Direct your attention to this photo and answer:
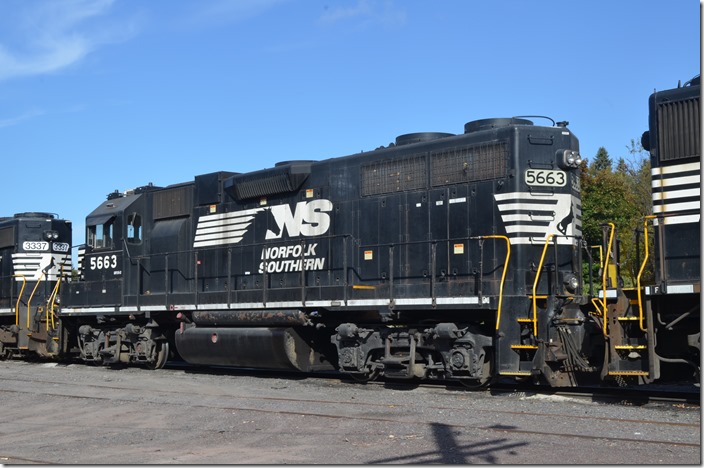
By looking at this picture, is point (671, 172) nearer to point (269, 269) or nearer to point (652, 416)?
point (652, 416)

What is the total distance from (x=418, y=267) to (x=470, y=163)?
1883 mm

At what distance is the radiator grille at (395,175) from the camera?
44.6ft

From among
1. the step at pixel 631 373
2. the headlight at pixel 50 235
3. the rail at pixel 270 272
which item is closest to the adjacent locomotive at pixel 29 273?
the headlight at pixel 50 235

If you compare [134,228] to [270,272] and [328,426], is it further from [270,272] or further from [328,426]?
[328,426]

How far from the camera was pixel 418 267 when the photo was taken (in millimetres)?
13422

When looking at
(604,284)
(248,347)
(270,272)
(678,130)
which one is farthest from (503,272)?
(248,347)

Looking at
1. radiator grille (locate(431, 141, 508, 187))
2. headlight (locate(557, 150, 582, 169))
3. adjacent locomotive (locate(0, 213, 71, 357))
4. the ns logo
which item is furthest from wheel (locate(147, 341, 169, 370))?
headlight (locate(557, 150, 582, 169))

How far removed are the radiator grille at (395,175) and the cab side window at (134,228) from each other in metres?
6.38

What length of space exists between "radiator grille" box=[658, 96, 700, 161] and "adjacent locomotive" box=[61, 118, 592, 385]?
200cm

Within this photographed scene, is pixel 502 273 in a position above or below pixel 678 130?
below

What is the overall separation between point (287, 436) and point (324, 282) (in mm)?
5946

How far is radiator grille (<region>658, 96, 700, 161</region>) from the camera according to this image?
10.5 m

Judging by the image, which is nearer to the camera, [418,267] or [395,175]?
[418,267]

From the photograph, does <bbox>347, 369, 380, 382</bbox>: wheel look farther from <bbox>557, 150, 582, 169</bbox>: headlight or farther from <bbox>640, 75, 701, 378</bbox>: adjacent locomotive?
<bbox>640, 75, 701, 378</bbox>: adjacent locomotive
